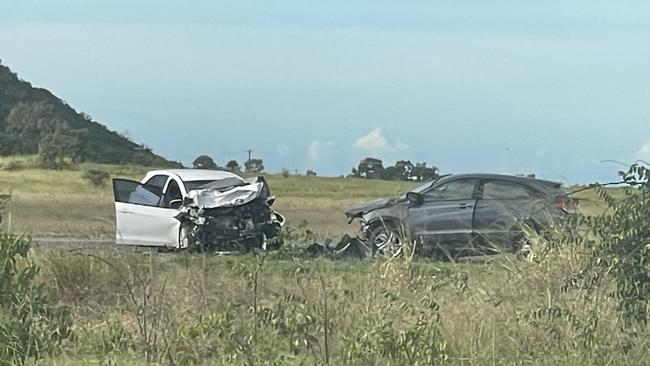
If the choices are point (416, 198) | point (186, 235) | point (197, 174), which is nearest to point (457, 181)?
point (416, 198)

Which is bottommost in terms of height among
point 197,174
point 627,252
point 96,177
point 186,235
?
point 186,235

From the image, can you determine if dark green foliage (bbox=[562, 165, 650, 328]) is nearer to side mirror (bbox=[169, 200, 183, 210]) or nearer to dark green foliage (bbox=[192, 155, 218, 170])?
side mirror (bbox=[169, 200, 183, 210])

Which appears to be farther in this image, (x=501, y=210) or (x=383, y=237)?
(x=383, y=237)

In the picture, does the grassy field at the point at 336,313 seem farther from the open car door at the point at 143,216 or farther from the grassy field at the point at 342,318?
the open car door at the point at 143,216

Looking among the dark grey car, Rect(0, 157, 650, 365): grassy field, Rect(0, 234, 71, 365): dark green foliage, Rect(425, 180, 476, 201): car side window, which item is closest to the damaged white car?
the dark grey car

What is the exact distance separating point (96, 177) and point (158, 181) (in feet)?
110

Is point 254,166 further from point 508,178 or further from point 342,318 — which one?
point 342,318

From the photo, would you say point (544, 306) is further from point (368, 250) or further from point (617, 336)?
point (368, 250)

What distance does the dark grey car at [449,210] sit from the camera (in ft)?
58.1

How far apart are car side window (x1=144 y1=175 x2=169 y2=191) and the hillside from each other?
126 feet

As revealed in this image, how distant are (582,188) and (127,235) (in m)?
11.0

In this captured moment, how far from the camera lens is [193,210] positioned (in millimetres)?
19156

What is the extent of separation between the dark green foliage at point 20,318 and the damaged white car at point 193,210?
9.17 m

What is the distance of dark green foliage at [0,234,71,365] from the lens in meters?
8.04
